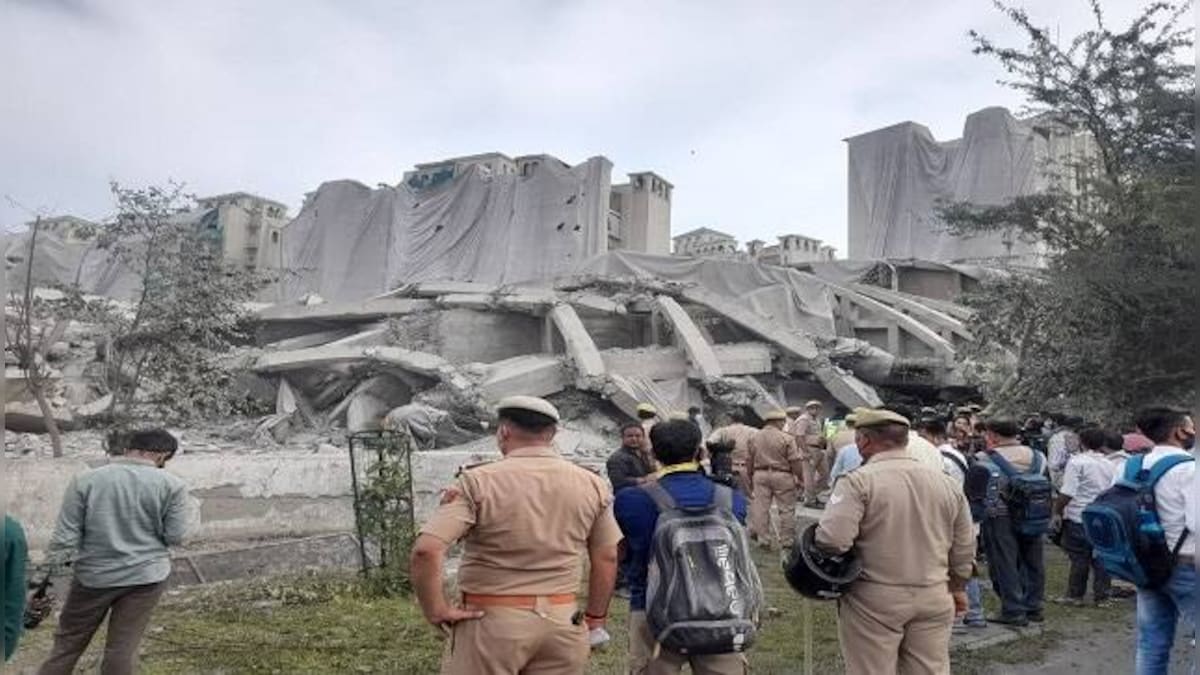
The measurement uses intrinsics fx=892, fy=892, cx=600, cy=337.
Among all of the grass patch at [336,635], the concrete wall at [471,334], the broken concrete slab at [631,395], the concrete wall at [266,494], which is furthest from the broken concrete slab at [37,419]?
the broken concrete slab at [631,395]

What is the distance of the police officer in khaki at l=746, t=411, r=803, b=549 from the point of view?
29.1 feet

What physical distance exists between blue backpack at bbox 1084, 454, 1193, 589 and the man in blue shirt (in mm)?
1711

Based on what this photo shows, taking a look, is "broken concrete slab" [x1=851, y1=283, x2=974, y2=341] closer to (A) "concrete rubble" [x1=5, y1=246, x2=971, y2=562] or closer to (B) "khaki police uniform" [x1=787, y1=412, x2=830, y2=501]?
(A) "concrete rubble" [x1=5, y1=246, x2=971, y2=562]

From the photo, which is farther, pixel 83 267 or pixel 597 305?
pixel 83 267

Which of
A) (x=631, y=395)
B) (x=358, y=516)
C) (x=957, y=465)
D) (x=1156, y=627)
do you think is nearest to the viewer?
(x=1156, y=627)

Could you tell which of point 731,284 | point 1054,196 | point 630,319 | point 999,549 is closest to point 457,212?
point 731,284

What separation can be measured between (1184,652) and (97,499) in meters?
6.13

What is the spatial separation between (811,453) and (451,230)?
79.9ft

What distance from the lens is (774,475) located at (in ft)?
29.0

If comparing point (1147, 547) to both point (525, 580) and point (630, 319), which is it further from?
point (630, 319)

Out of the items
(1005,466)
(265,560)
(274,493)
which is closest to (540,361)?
(274,493)

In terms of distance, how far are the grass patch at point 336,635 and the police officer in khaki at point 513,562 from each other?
5.16 ft

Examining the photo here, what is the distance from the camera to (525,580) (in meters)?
2.95

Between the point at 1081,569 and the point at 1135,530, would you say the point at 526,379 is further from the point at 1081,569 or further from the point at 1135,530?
the point at 1135,530
